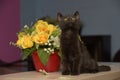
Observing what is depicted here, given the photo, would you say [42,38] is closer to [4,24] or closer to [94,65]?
[94,65]

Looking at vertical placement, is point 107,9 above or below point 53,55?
above

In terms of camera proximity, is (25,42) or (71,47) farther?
(25,42)

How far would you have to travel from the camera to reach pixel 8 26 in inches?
156

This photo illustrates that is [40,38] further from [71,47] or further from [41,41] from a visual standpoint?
→ [71,47]

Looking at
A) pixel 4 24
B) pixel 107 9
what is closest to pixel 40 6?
pixel 4 24

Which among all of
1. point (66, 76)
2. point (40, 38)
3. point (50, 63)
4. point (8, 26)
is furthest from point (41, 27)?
point (8, 26)

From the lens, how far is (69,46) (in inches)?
56.2

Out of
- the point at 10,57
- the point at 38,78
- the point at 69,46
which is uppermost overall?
the point at 69,46

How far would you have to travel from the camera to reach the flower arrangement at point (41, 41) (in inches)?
60.2

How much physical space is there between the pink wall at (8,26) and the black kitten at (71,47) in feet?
8.16

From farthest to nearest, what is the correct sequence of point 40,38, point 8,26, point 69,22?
point 8,26 < point 40,38 < point 69,22

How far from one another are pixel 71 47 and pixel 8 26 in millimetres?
2641

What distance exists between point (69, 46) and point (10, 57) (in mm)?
2649

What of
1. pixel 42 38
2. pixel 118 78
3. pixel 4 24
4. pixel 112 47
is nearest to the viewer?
pixel 42 38
